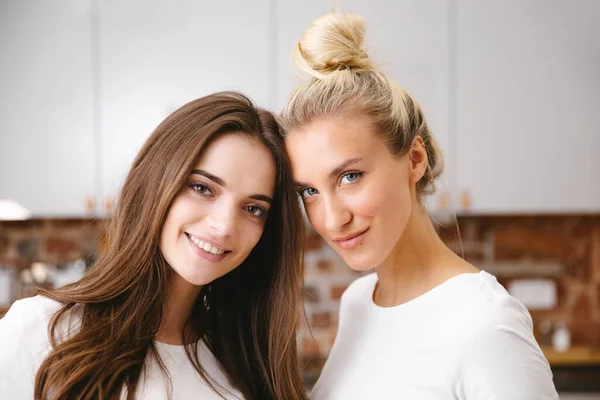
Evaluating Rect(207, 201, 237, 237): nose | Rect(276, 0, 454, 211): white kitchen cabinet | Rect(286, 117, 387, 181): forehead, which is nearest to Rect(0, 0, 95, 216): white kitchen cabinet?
Rect(276, 0, 454, 211): white kitchen cabinet

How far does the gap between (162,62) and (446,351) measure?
2.32 metres

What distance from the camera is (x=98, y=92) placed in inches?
124

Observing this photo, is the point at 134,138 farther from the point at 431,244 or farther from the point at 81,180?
the point at 431,244

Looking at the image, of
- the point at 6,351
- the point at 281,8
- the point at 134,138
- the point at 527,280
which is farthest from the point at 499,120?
the point at 6,351

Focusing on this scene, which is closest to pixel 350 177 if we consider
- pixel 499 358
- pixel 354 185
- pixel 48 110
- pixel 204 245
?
pixel 354 185

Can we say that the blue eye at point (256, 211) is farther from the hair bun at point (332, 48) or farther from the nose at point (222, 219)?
the hair bun at point (332, 48)

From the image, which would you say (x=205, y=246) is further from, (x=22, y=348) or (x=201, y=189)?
(x=22, y=348)

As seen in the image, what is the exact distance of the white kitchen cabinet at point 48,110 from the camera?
314 cm

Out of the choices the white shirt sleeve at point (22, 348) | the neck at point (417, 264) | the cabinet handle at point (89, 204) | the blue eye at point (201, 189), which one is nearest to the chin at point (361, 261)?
the neck at point (417, 264)

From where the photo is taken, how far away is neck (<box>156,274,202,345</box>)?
5.05 ft

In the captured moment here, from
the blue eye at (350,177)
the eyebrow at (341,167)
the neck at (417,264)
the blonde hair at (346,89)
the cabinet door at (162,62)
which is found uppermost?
the cabinet door at (162,62)

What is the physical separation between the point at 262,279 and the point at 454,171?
1.74 m

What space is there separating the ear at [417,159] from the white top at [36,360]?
0.66 metres

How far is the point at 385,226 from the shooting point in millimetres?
1380
